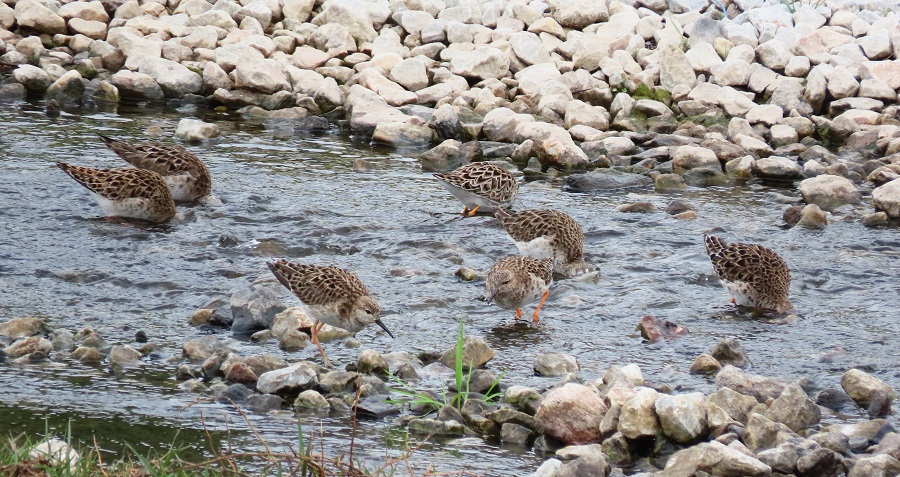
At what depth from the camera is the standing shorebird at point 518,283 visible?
8.55 metres

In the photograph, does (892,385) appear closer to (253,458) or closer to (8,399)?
(253,458)

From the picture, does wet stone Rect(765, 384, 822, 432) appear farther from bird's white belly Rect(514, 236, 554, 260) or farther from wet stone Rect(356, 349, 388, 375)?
bird's white belly Rect(514, 236, 554, 260)

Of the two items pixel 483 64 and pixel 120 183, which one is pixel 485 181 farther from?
pixel 483 64

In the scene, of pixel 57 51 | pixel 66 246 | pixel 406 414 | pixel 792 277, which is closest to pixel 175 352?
pixel 406 414

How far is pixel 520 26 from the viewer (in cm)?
1805

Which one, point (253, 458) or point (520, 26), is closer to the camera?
point (253, 458)

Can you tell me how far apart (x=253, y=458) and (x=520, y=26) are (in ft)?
43.6

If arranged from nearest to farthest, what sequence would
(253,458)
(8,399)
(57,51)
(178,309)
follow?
1. (253,458)
2. (8,399)
3. (178,309)
4. (57,51)

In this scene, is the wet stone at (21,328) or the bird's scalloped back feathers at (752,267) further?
the bird's scalloped back feathers at (752,267)

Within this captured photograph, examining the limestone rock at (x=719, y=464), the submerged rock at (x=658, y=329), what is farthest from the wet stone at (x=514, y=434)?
the submerged rock at (x=658, y=329)

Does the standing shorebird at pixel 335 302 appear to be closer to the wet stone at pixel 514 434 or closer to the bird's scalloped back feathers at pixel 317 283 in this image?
the bird's scalloped back feathers at pixel 317 283

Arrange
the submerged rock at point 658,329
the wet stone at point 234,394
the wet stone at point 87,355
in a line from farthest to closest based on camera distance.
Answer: the submerged rock at point 658,329
the wet stone at point 87,355
the wet stone at point 234,394

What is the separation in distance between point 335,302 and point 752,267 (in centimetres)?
336

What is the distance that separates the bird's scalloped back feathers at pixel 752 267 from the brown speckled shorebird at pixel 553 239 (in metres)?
1.11
